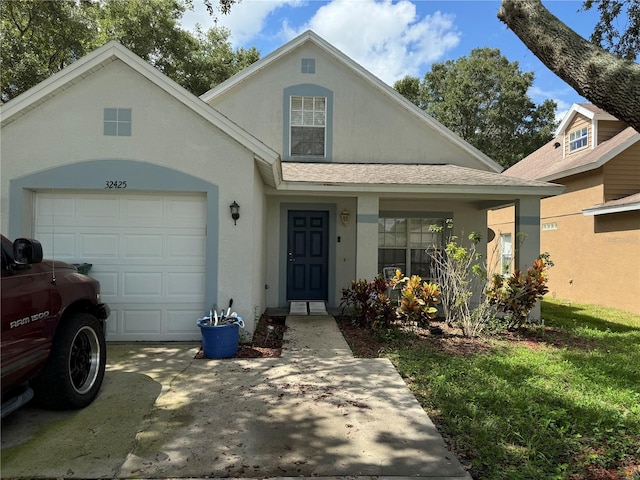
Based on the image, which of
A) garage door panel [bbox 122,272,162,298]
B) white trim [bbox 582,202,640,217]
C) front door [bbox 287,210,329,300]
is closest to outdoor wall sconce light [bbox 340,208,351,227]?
front door [bbox 287,210,329,300]

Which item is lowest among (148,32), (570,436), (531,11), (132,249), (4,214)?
(570,436)

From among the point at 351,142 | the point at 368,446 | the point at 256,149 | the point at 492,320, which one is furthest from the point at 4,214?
the point at 492,320

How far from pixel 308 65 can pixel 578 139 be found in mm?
10120

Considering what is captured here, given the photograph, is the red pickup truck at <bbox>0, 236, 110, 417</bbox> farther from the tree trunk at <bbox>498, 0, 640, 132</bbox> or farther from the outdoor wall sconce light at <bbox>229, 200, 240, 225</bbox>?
the tree trunk at <bbox>498, 0, 640, 132</bbox>

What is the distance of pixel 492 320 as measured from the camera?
7.76 m

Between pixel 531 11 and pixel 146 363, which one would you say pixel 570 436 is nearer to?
pixel 531 11

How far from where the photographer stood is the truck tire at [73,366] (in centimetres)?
371

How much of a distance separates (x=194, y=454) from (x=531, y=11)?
508cm

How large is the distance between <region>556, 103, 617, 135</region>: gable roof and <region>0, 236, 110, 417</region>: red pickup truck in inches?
563

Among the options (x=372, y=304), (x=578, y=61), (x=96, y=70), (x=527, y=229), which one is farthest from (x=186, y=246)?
(x=527, y=229)

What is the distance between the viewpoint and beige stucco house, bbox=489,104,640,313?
36.5 ft

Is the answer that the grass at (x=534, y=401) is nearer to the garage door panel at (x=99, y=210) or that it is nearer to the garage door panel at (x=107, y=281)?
the garage door panel at (x=107, y=281)

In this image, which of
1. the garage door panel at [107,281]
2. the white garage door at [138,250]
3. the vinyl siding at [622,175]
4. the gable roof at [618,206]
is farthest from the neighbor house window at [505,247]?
the garage door panel at [107,281]

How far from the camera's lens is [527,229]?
8.75 meters
